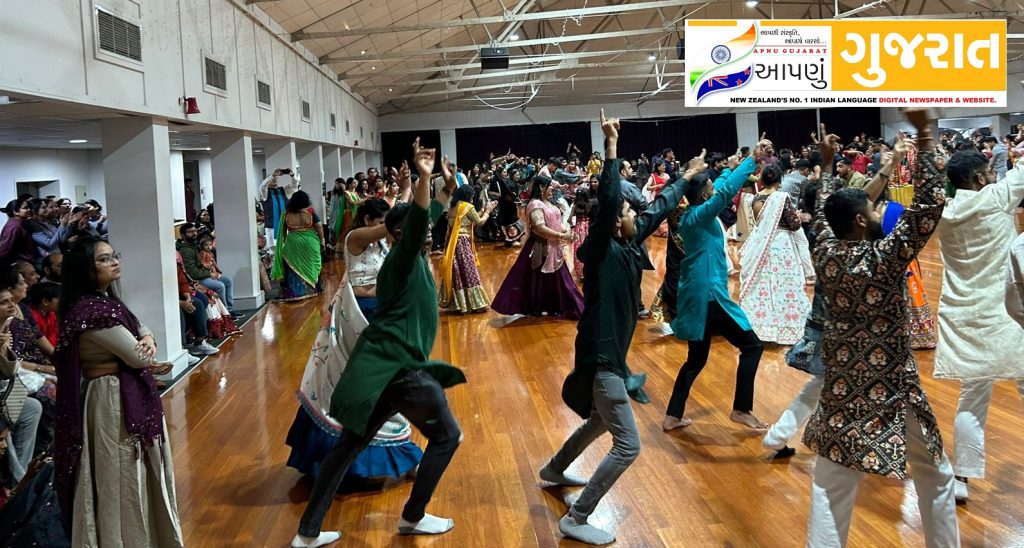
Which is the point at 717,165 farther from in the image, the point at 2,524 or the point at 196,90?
the point at 2,524

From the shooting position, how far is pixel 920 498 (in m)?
2.46

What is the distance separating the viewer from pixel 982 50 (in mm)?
6176

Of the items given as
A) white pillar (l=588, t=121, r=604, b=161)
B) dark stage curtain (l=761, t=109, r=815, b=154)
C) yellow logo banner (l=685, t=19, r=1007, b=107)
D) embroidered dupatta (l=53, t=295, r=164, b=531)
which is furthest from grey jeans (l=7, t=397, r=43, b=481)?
dark stage curtain (l=761, t=109, r=815, b=154)

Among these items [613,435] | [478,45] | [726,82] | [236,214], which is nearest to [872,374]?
[613,435]

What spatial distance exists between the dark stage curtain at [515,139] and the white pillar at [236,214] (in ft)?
57.3

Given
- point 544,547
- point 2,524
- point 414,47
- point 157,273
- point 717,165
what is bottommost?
point 544,547

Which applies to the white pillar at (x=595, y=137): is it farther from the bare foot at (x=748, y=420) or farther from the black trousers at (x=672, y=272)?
the bare foot at (x=748, y=420)

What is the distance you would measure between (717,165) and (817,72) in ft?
5.47

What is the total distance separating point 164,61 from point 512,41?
9.38 m

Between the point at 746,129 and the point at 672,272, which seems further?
the point at 746,129

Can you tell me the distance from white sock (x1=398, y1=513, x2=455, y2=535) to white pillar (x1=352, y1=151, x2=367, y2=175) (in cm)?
1692

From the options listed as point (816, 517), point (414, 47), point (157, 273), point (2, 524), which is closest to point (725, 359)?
point (816, 517)

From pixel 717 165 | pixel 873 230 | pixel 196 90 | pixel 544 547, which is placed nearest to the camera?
pixel 873 230

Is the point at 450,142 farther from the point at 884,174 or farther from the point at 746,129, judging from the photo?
the point at 884,174
